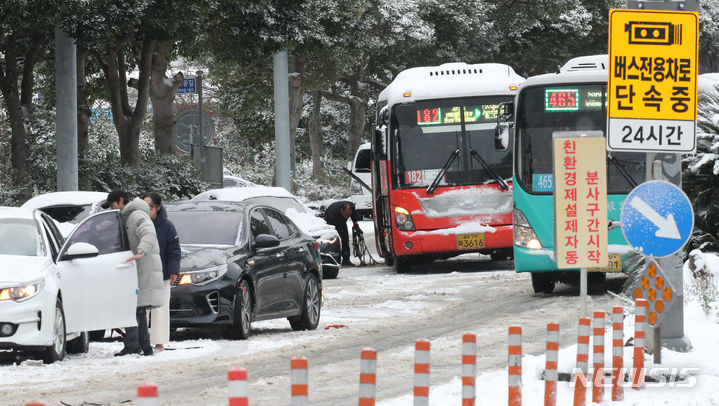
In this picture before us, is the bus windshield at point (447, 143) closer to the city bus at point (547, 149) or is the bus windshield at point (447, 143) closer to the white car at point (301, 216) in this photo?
the white car at point (301, 216)

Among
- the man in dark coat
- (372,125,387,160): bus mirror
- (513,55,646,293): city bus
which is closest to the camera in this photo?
(513,55,646,293): city bus

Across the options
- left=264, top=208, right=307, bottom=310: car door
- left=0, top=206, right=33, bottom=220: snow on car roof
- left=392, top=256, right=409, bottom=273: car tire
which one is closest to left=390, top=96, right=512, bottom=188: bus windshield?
left=392, top=256, right=409, bottom=273: car tire

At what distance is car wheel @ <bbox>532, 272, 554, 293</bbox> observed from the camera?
1947cm

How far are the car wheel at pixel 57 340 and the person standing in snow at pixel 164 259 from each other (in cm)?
102

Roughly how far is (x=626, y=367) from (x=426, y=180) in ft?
42.2

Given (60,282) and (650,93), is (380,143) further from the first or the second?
(650,93)

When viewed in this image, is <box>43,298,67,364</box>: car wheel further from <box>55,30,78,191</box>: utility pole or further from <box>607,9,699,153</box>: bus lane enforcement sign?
<box>55,30,78,191</box>: utility pole

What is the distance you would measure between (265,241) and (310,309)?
151 centimetres

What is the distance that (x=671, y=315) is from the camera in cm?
1159

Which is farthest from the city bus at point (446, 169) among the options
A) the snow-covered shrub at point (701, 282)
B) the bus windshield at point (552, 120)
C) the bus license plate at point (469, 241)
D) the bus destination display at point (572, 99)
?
the snow-covered shrub at point (701, 282)

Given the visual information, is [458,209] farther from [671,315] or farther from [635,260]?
[671,315]

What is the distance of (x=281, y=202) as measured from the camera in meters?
25.1

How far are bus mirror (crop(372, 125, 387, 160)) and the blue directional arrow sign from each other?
13.8 meters

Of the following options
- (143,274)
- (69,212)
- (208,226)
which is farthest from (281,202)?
(143,274)
